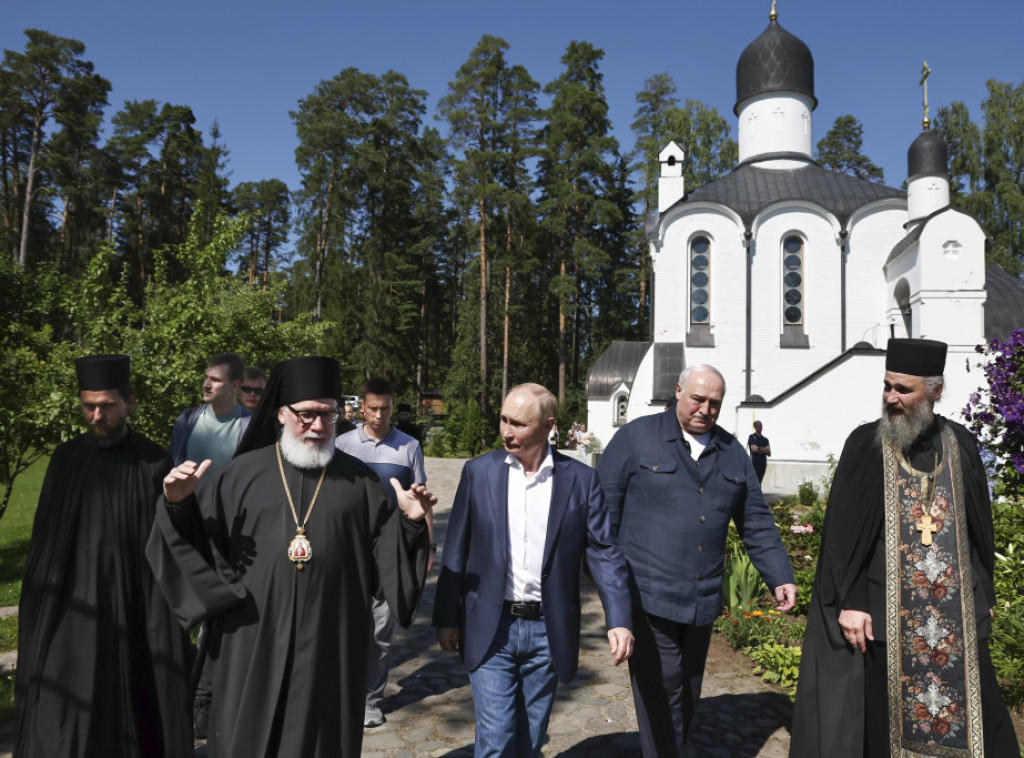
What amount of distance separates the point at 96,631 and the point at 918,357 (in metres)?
3.81

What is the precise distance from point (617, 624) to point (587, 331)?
38.3 meters

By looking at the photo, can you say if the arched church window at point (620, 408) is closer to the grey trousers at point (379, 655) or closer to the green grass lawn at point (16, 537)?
the green grass lawn at point (16, 537)

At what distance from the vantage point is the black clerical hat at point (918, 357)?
11.1 feet

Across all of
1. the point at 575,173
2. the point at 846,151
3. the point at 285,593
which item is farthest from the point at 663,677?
the point at 846,151

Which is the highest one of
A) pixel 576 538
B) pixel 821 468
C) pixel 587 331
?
pixel 587 331

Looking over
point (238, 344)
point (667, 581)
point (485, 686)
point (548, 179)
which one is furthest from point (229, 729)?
point (548, 179)

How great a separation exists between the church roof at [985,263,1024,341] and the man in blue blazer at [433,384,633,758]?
21.2m

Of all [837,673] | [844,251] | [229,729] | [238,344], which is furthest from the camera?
[844,251]

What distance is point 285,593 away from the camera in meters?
2.78

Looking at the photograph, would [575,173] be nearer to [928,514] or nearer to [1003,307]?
[1003,307]

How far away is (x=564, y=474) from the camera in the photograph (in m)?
3.25

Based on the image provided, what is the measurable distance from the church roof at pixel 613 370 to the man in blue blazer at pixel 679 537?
25.0 metres

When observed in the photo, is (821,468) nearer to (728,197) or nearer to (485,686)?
(728,197)

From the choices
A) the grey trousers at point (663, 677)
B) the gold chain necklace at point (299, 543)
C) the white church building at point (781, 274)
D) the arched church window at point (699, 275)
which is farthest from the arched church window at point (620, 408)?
the gold chain necklace at point (299, 543)
